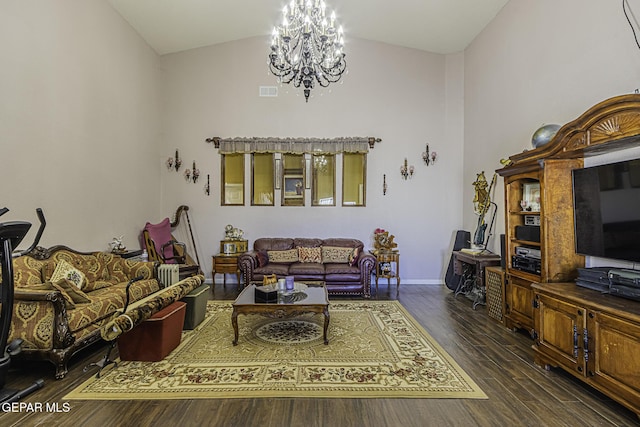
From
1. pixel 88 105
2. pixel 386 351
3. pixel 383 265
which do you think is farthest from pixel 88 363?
pixel 383 265

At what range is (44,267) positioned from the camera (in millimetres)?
3475

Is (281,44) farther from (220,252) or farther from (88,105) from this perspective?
(220,252)

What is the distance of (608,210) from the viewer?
2.82 meters

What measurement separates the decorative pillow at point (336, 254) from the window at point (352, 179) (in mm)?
953

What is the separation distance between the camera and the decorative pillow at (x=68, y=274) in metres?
3.48

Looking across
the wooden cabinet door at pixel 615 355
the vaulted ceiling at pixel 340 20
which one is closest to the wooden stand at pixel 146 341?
the wooden cabinet door at pixel 615 355

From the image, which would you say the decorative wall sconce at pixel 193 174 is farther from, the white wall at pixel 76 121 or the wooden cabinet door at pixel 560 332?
the wooden cabinet door at pixel 560 332

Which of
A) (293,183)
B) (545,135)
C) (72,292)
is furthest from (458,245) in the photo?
(72,292)

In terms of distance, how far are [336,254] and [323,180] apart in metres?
1.48

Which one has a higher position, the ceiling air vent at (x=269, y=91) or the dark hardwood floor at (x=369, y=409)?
the ceiling air vent at (x=269, y=91)

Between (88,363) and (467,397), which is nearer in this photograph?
(467,397)

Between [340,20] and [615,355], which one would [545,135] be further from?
[340,20]

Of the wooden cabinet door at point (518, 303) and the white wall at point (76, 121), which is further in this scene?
the wooden cabinet door at point (518, 303)

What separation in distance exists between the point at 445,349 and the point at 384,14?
16.7 ft
